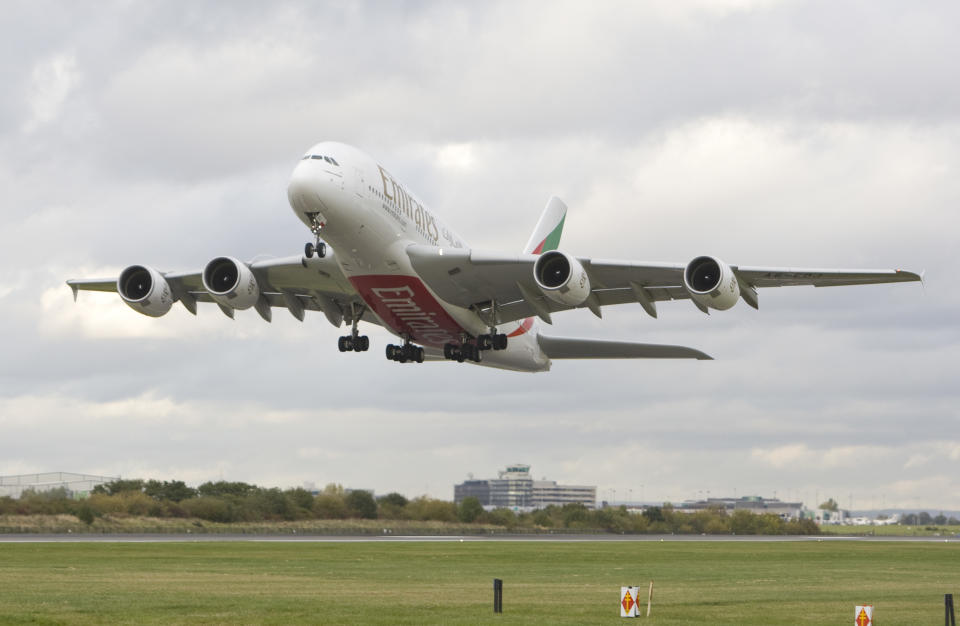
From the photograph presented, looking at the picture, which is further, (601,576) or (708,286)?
(601,576)

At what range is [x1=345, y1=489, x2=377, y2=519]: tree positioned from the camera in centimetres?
9425

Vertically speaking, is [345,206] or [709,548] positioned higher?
[345,206]

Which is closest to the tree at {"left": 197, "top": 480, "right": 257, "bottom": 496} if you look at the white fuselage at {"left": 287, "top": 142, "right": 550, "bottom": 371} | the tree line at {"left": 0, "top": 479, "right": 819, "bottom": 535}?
the tree line at {"left": 0, "top": 479, "right": 819, "bottom": 535}

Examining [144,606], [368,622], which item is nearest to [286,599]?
[144,606]

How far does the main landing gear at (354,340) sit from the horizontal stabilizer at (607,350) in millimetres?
10114

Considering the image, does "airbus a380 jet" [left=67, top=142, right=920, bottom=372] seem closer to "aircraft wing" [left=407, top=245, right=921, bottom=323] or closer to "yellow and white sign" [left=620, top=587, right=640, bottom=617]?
"aircraft wing" [left=407, top=245, right=921, bottom=323]

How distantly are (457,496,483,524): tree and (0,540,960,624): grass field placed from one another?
36.4 metres

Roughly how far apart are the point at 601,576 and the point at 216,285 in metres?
17.3

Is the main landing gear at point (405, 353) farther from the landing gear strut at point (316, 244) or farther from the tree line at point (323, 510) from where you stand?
the tree line at point (323, 510)

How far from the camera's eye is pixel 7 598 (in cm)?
2952

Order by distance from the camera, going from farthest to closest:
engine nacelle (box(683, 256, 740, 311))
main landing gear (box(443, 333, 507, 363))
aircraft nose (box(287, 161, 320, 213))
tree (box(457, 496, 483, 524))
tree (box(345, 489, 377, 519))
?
tree (box(457, 496, 483, 524)) → tree (box(345, 489, 377, 519)) → main landing gear (box(443, 333, 507, 363)) → engine nacelle (box(683, 256, 740, 311)) → aircraft nose (box(287, 161, 320, 213))

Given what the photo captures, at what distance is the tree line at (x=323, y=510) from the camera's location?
85688 mm

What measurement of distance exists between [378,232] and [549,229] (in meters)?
19.5

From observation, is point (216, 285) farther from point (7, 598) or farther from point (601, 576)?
point (601, 576)
